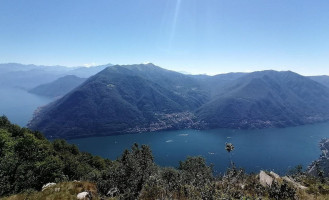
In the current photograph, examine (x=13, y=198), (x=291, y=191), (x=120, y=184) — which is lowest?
(x=120, y=184)

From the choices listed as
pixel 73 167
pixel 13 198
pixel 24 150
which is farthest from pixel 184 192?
pixel 73 167

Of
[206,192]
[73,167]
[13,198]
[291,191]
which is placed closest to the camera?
[206,192]

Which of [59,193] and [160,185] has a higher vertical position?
[160,185]

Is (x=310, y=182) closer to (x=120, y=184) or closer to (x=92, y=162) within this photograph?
(x=120, y=184)

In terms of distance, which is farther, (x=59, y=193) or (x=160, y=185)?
(x=160, y=185)

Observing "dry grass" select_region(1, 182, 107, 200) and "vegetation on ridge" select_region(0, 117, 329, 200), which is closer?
"vegetation on ridge" select_region(0, 117, 329, 200)

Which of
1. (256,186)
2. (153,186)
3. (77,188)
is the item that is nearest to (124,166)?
(77,188)

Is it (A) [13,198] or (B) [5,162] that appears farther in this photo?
(B) [5,162]

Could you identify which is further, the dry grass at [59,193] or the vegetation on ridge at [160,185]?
the dry grass at [59,193]

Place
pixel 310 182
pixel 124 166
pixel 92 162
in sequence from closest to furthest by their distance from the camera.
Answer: pixel 310 182 → pixel 124 166 → pixel 92 162

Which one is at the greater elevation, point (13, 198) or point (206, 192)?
point (206, 192)
